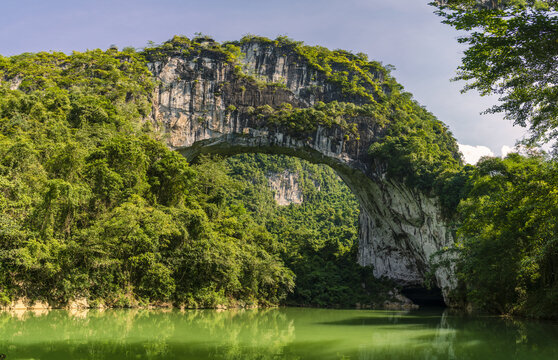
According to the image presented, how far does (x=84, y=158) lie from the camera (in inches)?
483

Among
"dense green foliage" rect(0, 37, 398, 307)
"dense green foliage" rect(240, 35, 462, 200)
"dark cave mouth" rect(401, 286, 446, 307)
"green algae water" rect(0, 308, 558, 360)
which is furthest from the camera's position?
"dark cave mouth" rect(401, 286, 446, 307)

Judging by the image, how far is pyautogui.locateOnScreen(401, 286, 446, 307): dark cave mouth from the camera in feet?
75.5

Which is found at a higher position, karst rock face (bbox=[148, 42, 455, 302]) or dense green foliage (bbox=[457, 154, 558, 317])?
karst rock face (bbox=[148, 42, 455, 302])

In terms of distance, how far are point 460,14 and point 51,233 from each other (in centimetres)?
944

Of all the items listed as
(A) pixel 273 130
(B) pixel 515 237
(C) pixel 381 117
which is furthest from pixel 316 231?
(B) pixel 515 237

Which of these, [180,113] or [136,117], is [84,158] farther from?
[180,113]

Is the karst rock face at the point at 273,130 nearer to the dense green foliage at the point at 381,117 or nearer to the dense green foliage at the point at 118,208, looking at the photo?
the dense green foliage at the point at 381,117

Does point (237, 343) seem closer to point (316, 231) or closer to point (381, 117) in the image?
point (381, 117)

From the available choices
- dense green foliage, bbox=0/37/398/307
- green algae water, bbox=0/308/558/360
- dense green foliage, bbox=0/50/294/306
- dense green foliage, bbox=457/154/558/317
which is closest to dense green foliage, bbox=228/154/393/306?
dense green foliage, bbox=0/37/398/307

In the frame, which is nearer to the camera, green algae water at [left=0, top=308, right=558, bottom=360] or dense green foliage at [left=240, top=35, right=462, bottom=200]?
green algae water at [left=0, top=308, right=558, bottom=360]

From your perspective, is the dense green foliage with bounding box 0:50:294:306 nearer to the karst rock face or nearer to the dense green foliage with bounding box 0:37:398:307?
→ the dense green foliage with bounding box 0:37:398:307

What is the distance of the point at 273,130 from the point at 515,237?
12.7 meters

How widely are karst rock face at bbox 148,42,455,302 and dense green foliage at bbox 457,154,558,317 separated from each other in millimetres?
7563


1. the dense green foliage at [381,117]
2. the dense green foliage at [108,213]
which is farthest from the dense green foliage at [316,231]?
the dense green foliage at [381,117]
